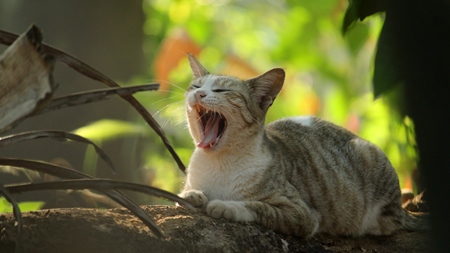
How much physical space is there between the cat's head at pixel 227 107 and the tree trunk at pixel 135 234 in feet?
1.94

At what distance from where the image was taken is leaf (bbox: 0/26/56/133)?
139cm

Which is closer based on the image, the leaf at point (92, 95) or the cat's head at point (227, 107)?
the leaf at point (92, 95)

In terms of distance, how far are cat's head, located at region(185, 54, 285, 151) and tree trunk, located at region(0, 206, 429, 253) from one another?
1.94ft

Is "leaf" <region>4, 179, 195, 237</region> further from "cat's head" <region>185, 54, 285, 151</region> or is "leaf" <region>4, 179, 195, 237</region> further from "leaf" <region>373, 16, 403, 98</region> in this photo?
"cat's head" <region>185, 54, 285, 151</region>

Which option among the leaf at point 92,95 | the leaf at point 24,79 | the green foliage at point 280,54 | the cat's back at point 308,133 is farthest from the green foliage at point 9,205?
the green foliage at point 280,54

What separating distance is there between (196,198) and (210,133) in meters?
0.41

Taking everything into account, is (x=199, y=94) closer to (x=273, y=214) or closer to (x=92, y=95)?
(x=273, y=214)

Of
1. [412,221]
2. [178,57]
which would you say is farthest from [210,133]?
[178,57]

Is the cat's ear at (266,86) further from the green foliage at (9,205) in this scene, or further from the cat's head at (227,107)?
the green foliage at (9,205)

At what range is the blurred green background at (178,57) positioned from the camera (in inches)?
177

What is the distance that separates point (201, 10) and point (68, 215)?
456 centimetres

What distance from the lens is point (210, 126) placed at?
2.90 metres

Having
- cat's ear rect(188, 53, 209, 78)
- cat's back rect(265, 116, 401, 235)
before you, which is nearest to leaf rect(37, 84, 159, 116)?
cat's back rect(265, 116, 401, 235)

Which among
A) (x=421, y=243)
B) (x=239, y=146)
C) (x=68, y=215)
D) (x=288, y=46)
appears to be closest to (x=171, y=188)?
(x=288, y=46)
